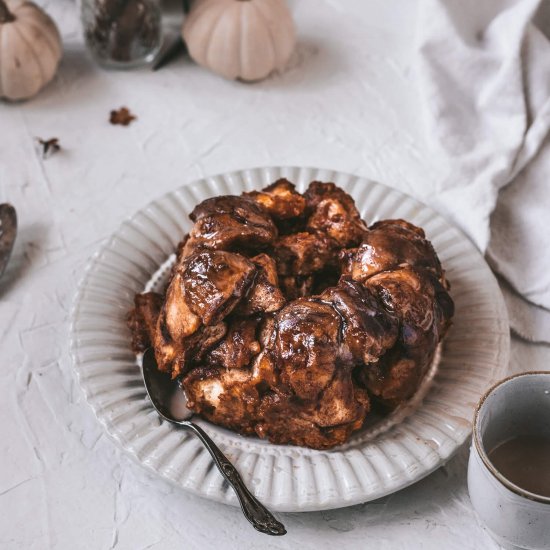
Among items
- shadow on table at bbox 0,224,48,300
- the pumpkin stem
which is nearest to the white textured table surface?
shadow on table at bbox 0,224,48,300

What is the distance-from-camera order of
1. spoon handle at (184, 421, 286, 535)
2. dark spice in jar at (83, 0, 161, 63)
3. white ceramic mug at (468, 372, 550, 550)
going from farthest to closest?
dark spice in jar at (83, 0, 161, 63)
spoon handle at (184, 421, 286, 535)
white ceramic mug at (468, 372, 550, 550)

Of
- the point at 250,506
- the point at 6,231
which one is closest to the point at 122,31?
the point at 6,231

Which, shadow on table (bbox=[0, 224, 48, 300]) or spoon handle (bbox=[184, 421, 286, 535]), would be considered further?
shadow on table (bbox=[0, 224, 48, 300])

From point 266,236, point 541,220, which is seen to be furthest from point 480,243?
point 266,236

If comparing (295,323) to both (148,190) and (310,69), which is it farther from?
(310,69)

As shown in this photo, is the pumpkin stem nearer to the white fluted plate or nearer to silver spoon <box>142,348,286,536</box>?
the white fluted plate

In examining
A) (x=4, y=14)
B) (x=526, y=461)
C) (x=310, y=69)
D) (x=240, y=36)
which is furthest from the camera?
(x=310, y=69)
